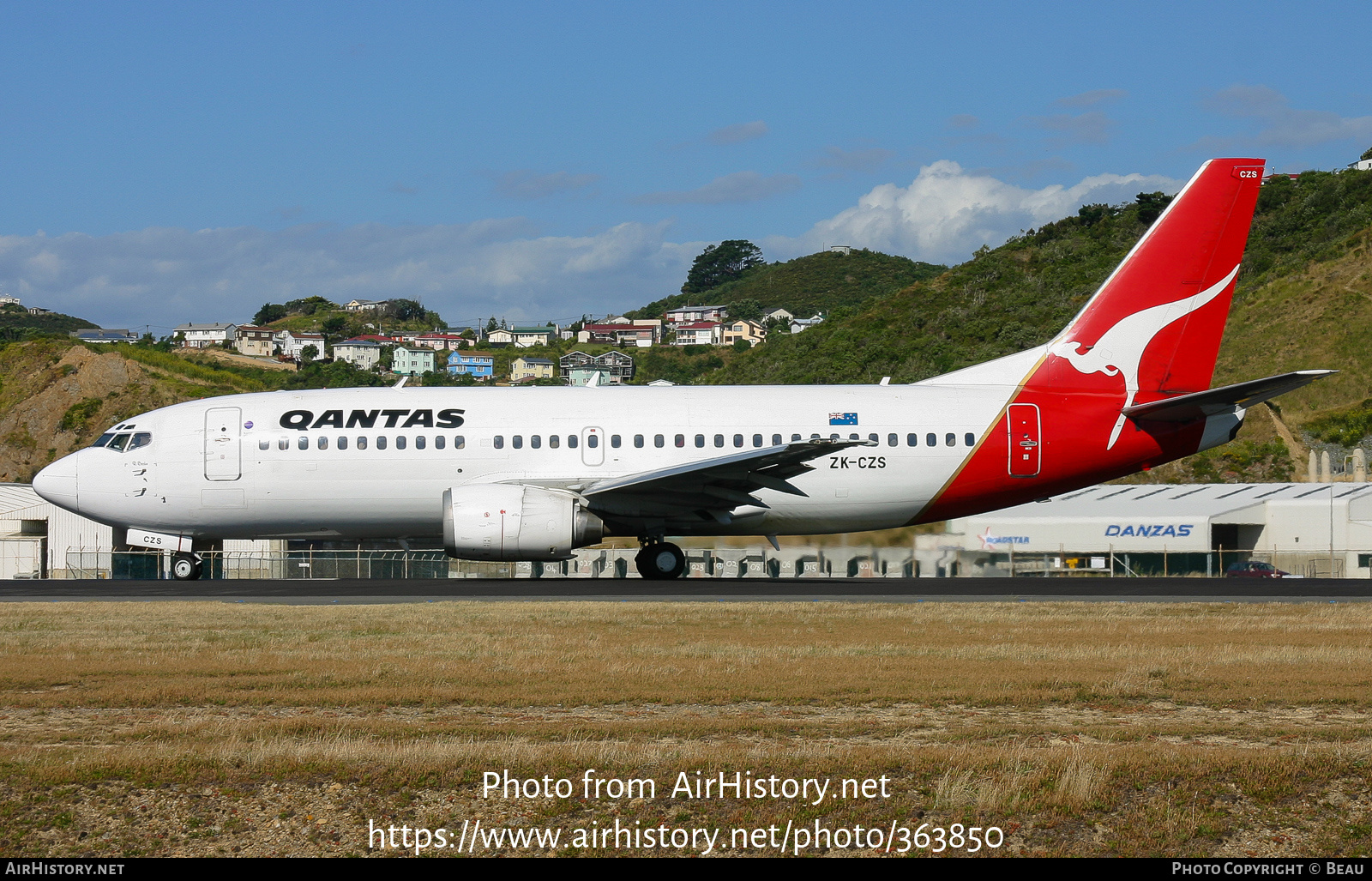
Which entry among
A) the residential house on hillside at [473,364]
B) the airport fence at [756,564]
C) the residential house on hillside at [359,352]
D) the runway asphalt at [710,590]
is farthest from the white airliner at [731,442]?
the residential house on hillside at [359,352]

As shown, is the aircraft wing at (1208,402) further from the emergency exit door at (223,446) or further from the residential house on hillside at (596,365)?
the residential house on hillside at (596,365)

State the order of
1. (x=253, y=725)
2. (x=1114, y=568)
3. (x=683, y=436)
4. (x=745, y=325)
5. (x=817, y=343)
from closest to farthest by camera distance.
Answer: (x=253, y=725)
(x=683, y=436)
(x=1114, y=568)
(x=817, y=343)
(x=745, y=325)

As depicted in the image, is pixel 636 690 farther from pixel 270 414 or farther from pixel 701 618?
pixel 270 414

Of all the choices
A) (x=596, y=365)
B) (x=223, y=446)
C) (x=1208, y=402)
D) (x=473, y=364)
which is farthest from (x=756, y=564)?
(x=473, y=364)

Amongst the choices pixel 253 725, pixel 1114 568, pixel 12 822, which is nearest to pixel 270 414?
pixel 253 725

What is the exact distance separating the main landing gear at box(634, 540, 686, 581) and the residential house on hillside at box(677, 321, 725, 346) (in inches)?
6232

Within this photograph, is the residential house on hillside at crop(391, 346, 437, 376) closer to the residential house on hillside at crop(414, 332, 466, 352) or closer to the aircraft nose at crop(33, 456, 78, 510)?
the residential house on hillside at crop(414, 332, 466, 352)

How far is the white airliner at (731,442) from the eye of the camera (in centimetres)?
2334

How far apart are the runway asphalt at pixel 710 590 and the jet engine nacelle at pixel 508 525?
75 cm

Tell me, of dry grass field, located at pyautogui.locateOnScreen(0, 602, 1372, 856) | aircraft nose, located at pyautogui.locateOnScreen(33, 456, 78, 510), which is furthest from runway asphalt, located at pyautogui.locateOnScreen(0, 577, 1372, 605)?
dry grass field, located at pyautogui.locateOnScreen(0, 602, 1372, 856)

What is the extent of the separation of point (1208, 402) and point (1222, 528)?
1775 cm

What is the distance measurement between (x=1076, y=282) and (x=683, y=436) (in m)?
70.7

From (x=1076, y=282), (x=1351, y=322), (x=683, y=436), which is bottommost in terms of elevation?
(x=683, y=436)

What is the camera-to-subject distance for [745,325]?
6919 inches
